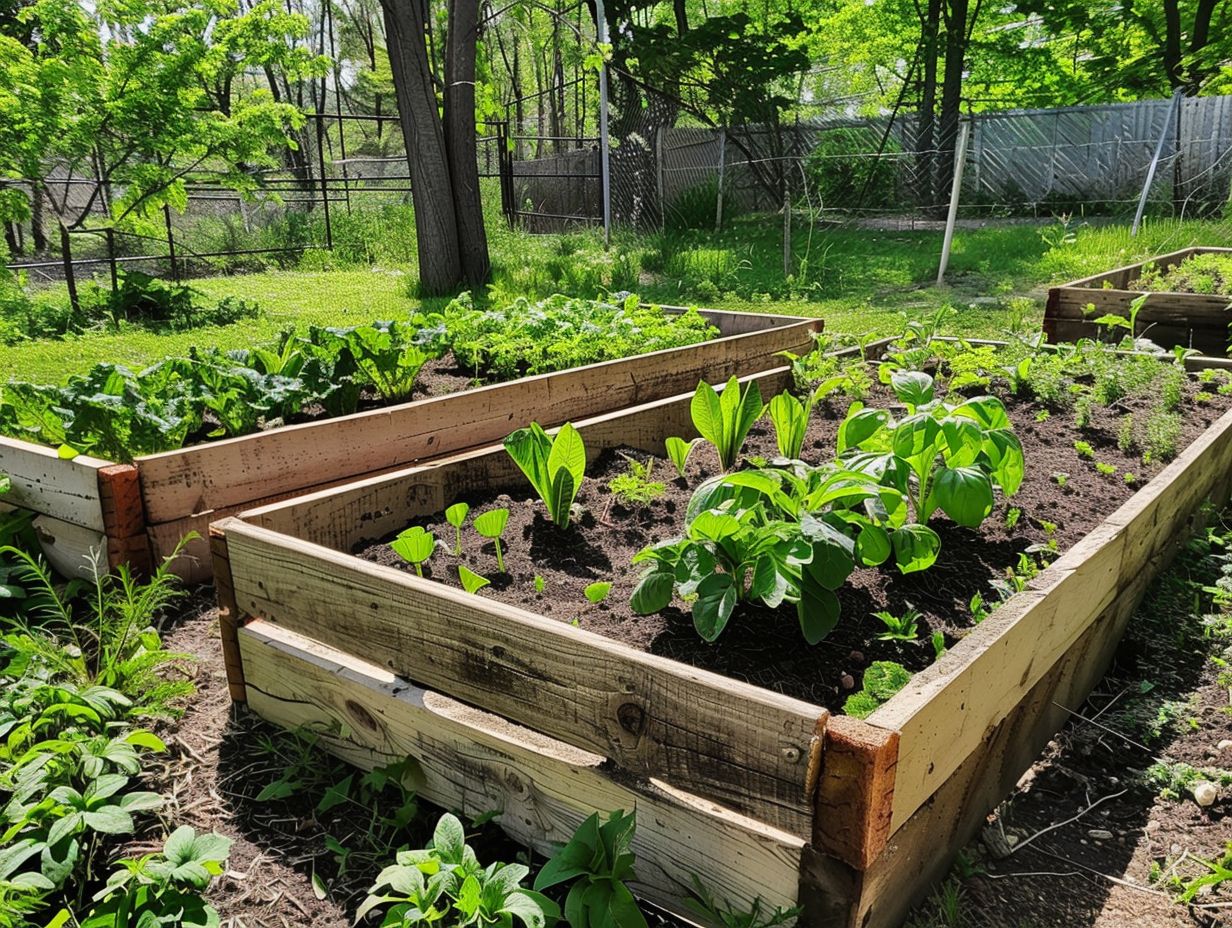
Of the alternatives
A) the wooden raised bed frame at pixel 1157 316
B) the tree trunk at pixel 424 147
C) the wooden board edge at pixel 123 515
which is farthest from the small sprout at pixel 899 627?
the tree trunk at pixel 424 147

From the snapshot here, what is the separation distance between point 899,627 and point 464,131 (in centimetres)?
823

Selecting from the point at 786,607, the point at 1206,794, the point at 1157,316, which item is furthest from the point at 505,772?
the point at 1157,316

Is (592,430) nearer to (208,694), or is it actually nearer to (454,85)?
(208,694)

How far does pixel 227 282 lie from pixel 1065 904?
11.8 metres

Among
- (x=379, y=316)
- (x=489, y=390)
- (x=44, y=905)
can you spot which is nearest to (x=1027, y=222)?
(x=379, y=316)

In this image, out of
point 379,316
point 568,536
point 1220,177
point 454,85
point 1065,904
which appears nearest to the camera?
point 1065,904

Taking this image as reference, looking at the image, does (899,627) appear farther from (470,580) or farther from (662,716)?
(470,580)

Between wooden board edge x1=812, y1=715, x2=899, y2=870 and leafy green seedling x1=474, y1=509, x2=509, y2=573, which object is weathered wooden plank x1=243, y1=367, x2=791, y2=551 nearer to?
leafy green seedling x1=474, y1=509, x2=509, y2=573

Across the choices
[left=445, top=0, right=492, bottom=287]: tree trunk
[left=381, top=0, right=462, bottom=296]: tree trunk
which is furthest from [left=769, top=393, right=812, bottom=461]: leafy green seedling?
[left=445, top=0, right=492, bottom=287]: tree trunk

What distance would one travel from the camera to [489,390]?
3.75m

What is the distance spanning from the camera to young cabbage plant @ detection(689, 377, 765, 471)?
2977 millimetres

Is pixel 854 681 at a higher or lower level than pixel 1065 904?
higher

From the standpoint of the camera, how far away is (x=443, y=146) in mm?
8734

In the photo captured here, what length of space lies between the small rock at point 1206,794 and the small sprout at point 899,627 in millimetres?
894
